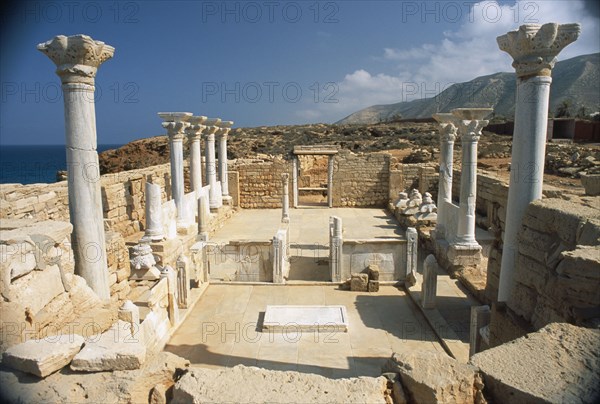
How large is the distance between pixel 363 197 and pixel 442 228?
7493mm

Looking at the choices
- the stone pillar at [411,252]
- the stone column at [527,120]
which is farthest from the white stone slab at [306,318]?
the stone column at [527,120]

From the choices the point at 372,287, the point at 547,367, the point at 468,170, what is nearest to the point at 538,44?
the point at 547,367

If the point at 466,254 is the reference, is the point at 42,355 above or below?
above

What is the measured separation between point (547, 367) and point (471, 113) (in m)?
7.40

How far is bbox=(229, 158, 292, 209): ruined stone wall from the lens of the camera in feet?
58.0

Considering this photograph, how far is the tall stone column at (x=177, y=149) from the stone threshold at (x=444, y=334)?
6.57 metres

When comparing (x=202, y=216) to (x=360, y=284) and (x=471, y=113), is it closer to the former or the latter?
(x=360, y=284)

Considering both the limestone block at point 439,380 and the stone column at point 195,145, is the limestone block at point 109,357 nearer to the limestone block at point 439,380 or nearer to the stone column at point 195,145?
the limestone block at point 439,380

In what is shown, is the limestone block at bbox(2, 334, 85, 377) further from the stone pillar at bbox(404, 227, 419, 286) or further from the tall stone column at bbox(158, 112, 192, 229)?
the tall stone column at bbox(158, 112, 192, 229)

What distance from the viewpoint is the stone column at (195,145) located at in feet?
41.7

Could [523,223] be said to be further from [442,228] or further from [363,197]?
[363,197]

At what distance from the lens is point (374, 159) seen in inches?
702

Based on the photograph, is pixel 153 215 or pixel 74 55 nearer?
pixel 74 55

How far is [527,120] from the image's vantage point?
16.0 ft
